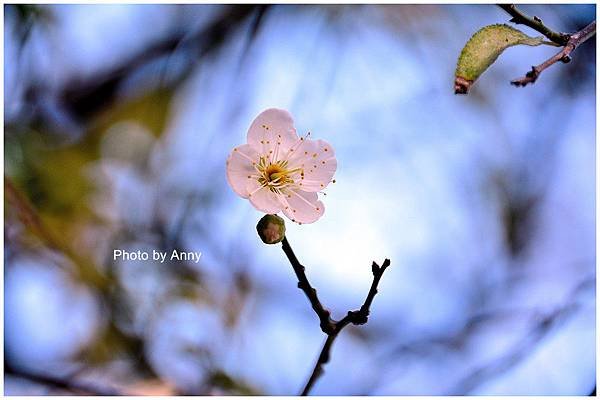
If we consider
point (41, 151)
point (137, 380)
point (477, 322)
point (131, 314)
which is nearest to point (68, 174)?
point (41, 151)

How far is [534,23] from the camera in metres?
0.60

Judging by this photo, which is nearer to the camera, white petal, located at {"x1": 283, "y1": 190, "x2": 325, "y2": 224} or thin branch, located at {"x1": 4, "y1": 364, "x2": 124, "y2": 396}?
white petal, located at {"x1": 283, "y1": 190, "x2": 325, "y2": 224}

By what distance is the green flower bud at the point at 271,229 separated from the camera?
0.65 metres

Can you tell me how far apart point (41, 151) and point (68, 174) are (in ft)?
0.23

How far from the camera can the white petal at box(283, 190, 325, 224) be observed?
0.73 m

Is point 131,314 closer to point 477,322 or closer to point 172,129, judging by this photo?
point 172,129

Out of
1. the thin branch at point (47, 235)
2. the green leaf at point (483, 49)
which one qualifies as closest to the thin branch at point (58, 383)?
the thin branch at point (47, 235)

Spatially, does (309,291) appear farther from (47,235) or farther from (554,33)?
(47,235)

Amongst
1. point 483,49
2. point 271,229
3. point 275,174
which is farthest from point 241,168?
point 483,49

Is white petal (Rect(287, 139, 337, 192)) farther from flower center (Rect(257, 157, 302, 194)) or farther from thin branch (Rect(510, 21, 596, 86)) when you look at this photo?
thin branch (Rect(510, 21, 596, 86))

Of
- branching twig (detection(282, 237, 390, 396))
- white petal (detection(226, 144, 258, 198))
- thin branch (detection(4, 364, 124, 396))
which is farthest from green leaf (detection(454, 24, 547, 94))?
thin branch (detection(4, 364, 124, 396))

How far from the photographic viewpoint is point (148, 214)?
136 centimetres

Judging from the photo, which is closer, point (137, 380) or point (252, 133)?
point (252, 133)

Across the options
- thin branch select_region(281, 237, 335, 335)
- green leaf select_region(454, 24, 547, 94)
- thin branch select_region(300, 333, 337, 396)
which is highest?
green leaf select_region(454, 24, 547, 94)
